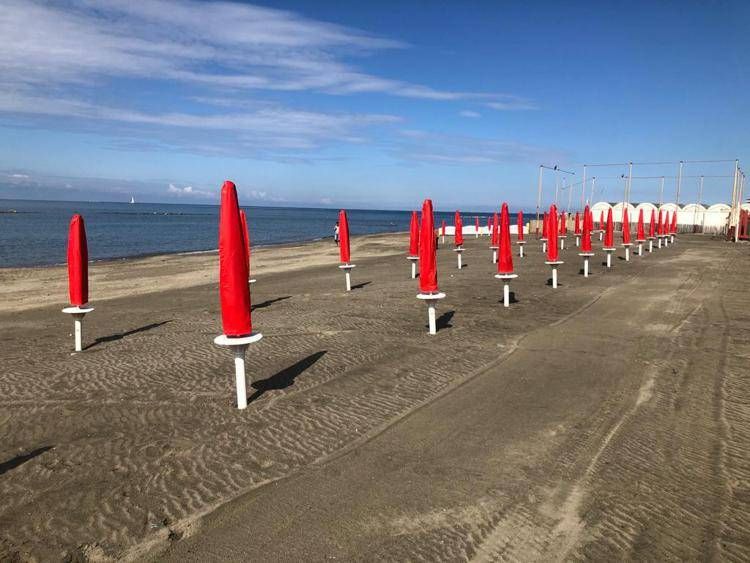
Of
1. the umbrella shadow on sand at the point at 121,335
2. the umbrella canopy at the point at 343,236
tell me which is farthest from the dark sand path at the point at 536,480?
the umbrella canopy at the point at 343,236

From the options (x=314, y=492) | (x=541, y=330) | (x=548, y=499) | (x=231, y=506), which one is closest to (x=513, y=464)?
(x=548, y=499)

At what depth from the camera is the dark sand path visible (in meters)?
4.08

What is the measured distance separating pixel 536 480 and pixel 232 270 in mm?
4032

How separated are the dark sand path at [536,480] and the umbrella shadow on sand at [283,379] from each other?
223 centimetres

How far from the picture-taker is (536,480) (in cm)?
498

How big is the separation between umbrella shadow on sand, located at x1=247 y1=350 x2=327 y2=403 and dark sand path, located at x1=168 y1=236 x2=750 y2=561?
2232 millimetres

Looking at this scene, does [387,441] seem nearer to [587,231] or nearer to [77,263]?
[77,263]

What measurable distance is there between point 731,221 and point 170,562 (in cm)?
5244

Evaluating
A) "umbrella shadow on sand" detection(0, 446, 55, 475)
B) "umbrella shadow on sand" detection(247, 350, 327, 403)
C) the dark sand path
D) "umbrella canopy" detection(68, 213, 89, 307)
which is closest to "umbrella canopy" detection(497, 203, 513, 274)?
the dark sand path

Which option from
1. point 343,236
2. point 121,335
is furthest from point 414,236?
point 121,335

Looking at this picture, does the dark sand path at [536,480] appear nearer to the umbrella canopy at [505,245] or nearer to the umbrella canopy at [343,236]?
the umbrella canopy at [505,245]

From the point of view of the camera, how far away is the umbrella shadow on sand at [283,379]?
766cm

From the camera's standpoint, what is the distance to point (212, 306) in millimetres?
15320

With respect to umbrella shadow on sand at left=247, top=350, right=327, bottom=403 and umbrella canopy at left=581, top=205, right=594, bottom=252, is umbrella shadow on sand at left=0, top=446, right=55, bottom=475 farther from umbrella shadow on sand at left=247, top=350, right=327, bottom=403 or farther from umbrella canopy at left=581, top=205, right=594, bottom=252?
umbrella canopy at left=581, top=205, right=594, bottom=252
